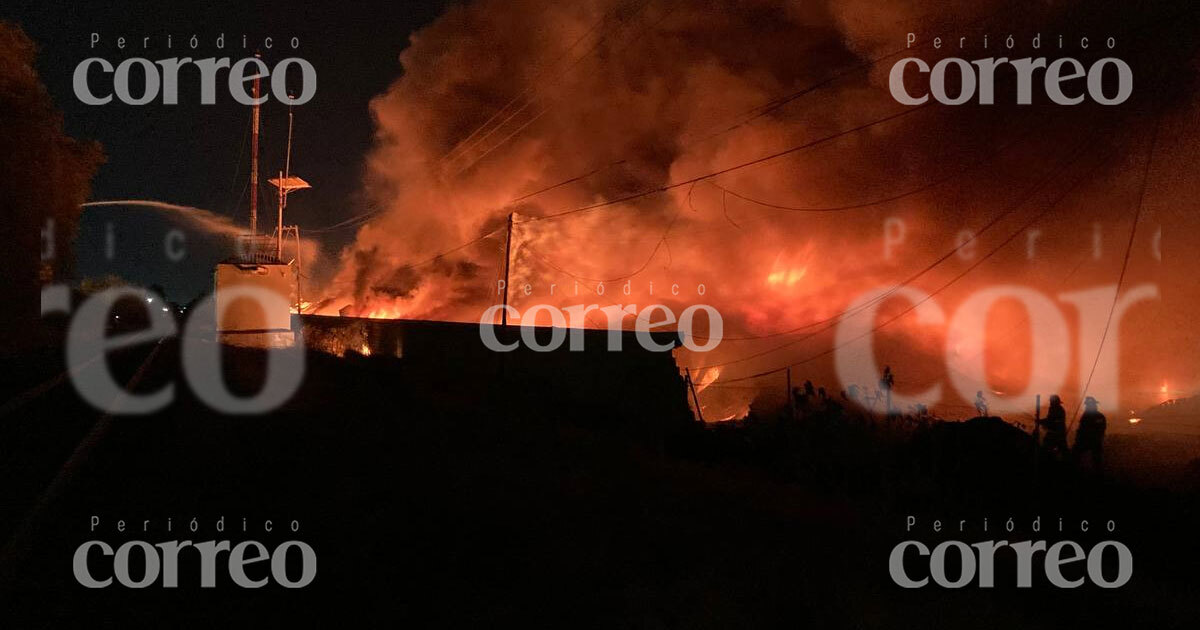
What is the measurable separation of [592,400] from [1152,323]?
23248 millimetres

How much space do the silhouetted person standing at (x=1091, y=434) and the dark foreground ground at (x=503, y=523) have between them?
1.94ft

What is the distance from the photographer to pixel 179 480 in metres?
6.07

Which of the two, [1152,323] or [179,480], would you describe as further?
[1152,323]

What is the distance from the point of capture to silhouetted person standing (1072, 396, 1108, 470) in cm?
1128

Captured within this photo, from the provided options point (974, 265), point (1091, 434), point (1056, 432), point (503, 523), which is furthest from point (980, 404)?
point (503, 523)

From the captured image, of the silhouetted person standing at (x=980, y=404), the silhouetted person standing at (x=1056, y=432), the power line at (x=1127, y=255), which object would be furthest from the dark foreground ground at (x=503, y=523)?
the power line at (x=1127, y=255)

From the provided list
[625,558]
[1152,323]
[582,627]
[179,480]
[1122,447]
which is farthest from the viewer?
[1152,323]

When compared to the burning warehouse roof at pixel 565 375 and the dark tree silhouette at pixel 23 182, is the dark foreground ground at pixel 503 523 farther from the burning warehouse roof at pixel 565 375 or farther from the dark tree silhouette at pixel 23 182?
the dark tree silhouette at pixel 23 182

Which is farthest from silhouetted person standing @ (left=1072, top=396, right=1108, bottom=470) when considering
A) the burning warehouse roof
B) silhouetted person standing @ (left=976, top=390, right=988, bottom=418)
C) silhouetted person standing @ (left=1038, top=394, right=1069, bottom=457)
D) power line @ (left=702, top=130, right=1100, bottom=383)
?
power line @ (left=702, top=130, right=1100, bottom=383)

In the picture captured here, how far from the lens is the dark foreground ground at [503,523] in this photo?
430cm

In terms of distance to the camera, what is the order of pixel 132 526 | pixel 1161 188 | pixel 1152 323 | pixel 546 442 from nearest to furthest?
pixel 132 526 < pixel 546 442 < pixel 1161 188 < pixel 1152 323

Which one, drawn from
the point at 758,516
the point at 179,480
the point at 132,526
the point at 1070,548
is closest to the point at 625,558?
the point at 758,516

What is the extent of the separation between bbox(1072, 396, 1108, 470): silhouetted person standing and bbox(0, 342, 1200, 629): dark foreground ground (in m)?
0.59

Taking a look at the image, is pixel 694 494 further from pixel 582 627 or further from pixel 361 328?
pixel 361 328
